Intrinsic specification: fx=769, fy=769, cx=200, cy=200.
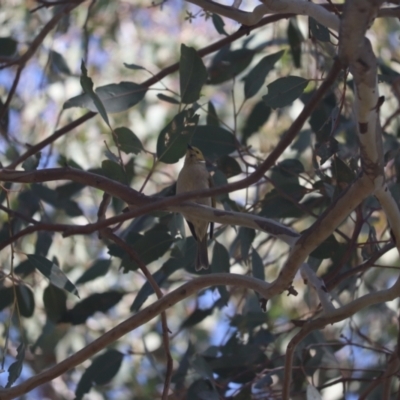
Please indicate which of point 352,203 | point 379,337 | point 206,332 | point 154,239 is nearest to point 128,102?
point 154,239

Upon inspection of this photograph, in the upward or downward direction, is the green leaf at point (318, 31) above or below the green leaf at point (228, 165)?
below

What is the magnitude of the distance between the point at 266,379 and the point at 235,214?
1.24 meters

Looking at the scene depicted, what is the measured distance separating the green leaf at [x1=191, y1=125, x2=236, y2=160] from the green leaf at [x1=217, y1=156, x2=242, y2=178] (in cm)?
3

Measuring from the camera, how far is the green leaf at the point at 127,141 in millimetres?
2900

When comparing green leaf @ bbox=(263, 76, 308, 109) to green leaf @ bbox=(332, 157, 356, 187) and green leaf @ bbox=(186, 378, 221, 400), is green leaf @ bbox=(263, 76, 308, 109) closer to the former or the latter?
green leaf @ bbox=(332, 157, 356, 187)

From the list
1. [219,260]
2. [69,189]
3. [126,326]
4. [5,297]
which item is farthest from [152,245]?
[69,189]

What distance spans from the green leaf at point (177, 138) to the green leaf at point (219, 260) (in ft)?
3.00

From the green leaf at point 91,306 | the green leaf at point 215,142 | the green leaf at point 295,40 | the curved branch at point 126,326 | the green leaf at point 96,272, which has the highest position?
the green leaf at point 295,40

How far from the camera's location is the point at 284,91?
281 cm

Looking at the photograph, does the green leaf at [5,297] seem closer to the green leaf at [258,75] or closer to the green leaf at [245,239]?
the green leaf at [245,239]

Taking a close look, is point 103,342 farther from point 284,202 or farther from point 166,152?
point 284,202

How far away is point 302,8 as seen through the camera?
87.8 inches

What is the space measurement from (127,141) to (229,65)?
1.59m

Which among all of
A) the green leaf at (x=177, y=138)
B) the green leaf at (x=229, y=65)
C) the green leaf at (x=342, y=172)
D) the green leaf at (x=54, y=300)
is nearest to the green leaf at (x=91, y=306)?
the green leaf at (x=54, y=300)
